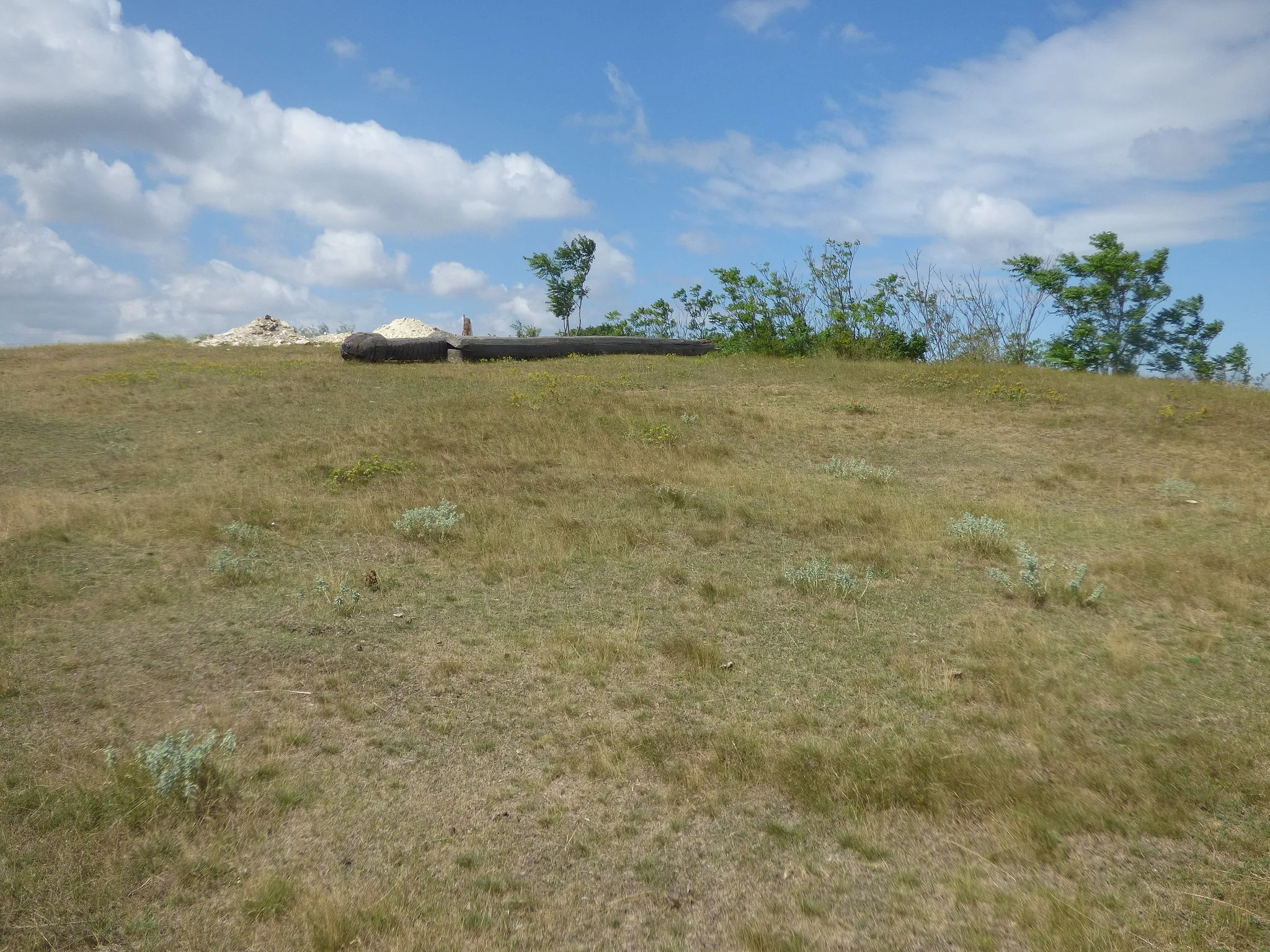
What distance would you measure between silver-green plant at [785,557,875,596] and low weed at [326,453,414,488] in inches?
211

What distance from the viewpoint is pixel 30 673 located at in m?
4.73

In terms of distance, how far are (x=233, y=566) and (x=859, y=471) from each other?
7.69 metres

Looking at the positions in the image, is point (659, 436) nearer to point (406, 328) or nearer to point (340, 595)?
point (340, 595)

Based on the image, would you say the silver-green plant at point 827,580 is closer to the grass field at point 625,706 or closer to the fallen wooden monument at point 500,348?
the grass field at point 625,706

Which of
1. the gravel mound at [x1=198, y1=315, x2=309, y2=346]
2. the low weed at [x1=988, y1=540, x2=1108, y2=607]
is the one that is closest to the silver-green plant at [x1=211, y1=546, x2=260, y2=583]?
the low weed at [x1=988, y1=540, x2=1108, y2=607]

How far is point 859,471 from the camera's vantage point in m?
10.7

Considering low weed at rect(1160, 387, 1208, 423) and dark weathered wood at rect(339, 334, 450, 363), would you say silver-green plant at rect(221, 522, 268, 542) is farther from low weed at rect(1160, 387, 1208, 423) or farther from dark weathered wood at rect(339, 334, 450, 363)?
low weed at rect(1160, 387, 1208, 423)

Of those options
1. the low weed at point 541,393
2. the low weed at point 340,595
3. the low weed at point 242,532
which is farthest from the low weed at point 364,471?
the low weed at point 541,393

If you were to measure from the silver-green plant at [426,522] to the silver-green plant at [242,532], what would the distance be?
49.1 inches

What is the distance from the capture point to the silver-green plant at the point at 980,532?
7.77 metres

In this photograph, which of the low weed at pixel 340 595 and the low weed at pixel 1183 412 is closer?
the low weed at pixel 340 595

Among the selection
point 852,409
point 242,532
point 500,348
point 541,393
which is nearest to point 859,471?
point 852,409

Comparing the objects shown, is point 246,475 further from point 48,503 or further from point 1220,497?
point 1220,497

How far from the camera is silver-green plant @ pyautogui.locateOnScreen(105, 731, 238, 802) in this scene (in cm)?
359
